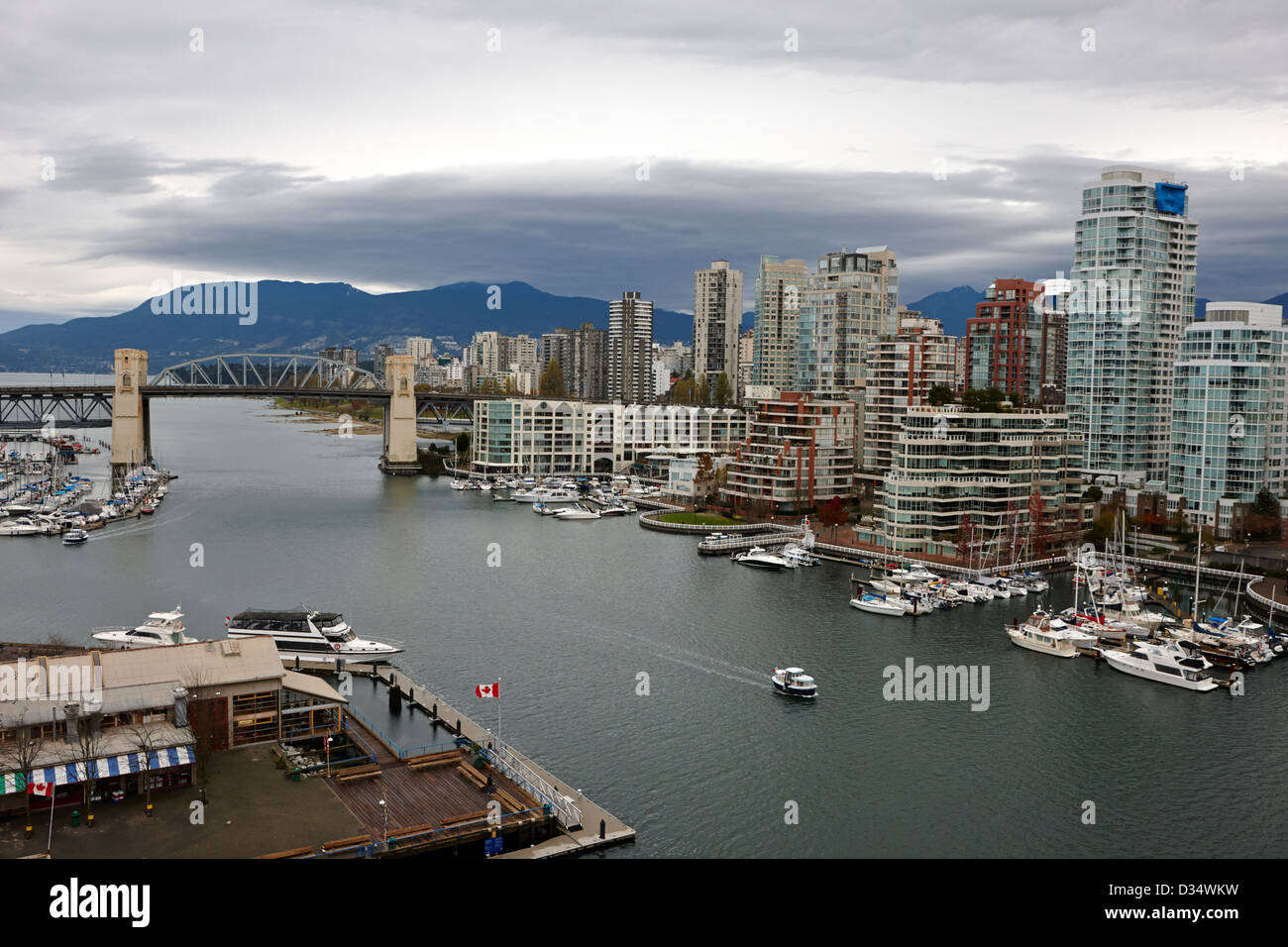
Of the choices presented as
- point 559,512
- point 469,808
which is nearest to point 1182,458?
point 559,512

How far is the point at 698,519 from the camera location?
109 ft

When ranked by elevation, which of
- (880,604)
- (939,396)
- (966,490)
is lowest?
(880,604)

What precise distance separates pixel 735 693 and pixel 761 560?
1156 centimetres

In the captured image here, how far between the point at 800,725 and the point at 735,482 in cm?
2115

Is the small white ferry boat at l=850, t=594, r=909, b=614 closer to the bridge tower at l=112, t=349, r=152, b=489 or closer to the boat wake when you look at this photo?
the boat wake

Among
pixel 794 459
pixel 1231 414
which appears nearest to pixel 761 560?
pixel 794 459

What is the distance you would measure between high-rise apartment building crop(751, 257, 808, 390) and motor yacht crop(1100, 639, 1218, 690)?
5020cm

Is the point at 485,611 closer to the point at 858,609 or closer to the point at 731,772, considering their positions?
the point at 858,609

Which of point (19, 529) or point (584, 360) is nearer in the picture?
point (19, 529)

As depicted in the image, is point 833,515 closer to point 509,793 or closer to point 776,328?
point 509,793

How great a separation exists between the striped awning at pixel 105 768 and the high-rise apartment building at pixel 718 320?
75679mm

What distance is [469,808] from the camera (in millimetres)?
10500

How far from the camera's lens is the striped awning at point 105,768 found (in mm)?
9430

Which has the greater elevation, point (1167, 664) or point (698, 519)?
point (698, 519)
